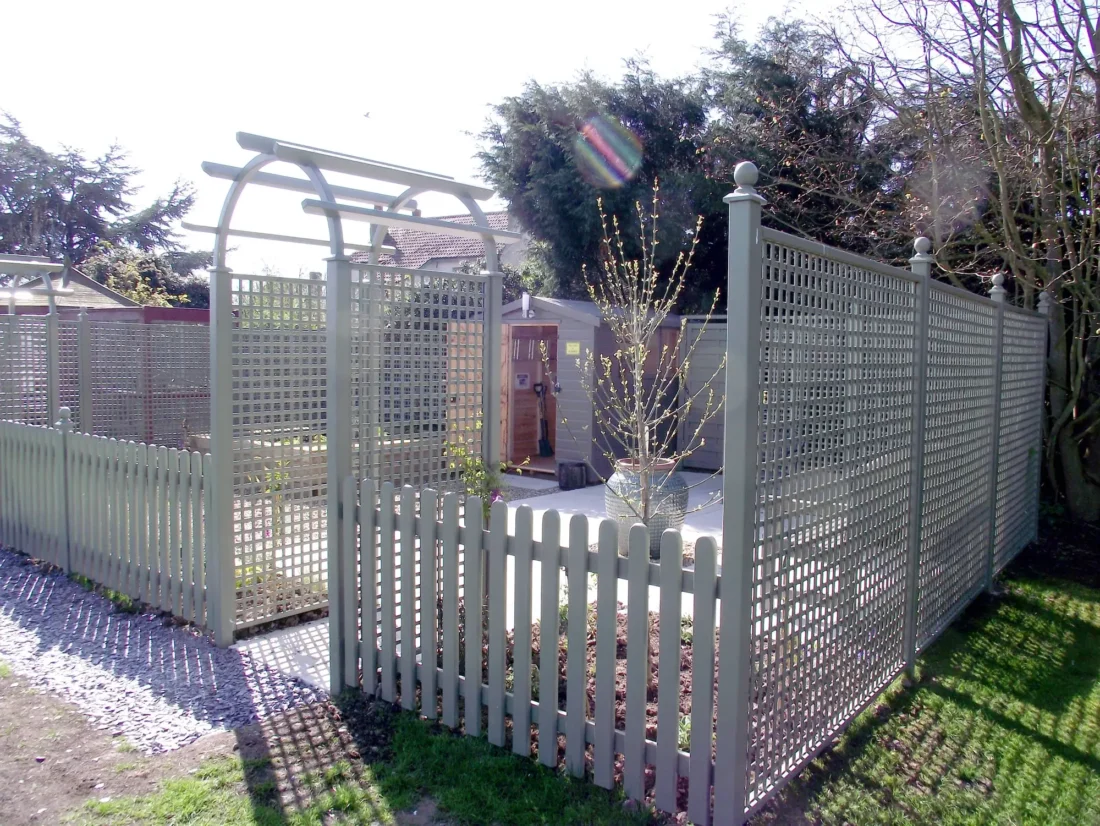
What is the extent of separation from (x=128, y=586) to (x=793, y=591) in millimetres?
4044

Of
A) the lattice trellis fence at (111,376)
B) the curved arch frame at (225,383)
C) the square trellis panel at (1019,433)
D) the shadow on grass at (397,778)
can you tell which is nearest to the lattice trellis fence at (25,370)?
the lattice trellis fence at (111,376)

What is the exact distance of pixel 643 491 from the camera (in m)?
5.55

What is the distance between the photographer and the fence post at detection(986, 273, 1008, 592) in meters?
5.39

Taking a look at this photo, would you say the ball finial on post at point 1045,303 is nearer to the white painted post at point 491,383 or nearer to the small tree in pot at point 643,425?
the small tree in pot at point 643,425

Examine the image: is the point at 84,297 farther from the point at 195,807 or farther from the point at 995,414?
the point at 995,414

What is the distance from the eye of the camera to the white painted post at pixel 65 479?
18.2ft

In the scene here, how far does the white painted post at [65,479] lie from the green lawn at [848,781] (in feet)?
10.4

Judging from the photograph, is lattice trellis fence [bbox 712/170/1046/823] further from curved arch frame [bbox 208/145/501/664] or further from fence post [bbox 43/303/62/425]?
fence post [bbox 43/303/62/425]

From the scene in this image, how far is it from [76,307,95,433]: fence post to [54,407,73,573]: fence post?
9.91 feet

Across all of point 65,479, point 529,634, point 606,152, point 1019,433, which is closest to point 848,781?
point 529,634

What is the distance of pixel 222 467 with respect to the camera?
4422 mm

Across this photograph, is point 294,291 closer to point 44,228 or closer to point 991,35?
point 991,35

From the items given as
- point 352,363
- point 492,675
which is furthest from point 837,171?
point 492,675

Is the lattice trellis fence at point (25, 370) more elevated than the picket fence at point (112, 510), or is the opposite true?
the lattice trellis fence at point (25, 370)
